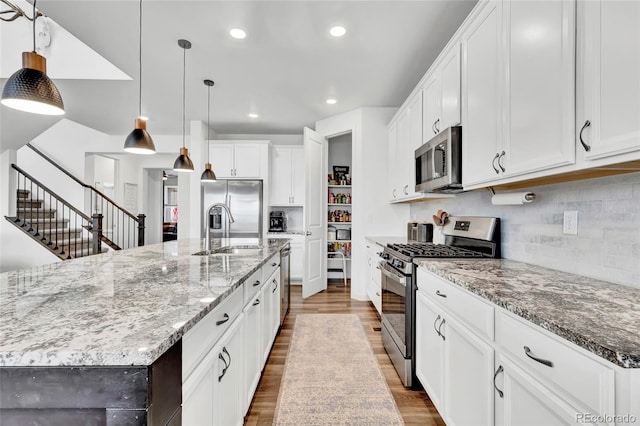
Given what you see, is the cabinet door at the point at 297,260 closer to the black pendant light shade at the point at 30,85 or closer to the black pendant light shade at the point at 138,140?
the black pendant light shade at the point at 138,140

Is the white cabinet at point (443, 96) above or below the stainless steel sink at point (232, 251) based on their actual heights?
above

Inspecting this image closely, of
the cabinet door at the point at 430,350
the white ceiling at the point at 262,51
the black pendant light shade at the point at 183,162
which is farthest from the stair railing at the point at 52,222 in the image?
the cabinet door at the point at 430,350

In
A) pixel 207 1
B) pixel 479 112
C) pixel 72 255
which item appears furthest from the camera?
pixel 72 255

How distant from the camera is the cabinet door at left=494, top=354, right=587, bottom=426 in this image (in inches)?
32.1

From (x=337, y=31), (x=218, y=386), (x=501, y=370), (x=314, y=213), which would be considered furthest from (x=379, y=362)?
(x=337, y=31)

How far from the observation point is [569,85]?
44.7 inches

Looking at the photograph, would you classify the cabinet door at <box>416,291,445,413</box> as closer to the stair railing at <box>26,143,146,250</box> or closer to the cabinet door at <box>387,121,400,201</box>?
the cabinet door at <box>387,121,400,201</box>

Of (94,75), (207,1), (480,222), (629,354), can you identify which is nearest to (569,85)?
(629,354)

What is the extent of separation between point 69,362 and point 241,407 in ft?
3.63

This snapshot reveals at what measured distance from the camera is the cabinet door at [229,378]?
1.13 m

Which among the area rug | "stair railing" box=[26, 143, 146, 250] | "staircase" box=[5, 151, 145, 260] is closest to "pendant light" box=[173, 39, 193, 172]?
the area rug

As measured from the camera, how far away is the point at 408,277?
6.49ft

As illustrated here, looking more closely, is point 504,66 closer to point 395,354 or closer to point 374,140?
point 395,354

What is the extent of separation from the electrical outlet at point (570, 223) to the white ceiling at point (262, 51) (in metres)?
1.66
